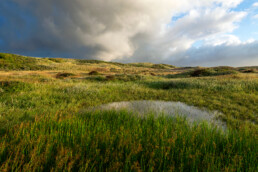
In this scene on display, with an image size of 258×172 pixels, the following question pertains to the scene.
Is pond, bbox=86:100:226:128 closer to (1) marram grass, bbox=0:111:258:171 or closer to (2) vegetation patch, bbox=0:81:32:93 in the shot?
(1) marram grass, bbox=0:111:258:171

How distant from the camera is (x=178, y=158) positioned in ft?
9.32

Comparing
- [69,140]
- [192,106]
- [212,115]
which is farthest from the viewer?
[192,106]

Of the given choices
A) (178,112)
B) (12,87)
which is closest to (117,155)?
(178,112)

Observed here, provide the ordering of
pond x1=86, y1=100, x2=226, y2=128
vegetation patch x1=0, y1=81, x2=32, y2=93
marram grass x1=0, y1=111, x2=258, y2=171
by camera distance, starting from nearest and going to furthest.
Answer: marram grass x1=0, y1=111, x2=258, y2=171 < pond x1=86, y1=100, x2=226, y2=128 < vegetation patch x1=0, y1=81, x2=32, y2=93

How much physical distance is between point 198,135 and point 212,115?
4.01 metres

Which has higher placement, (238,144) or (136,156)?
(136,156)

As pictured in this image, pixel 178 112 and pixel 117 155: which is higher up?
pixel 117 155

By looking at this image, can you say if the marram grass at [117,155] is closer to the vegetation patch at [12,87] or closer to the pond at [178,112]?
the pond at [178,112]

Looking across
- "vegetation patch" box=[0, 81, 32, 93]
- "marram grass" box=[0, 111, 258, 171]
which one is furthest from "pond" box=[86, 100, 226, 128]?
"vegetation patch" box=[0, 81, 32, 93]

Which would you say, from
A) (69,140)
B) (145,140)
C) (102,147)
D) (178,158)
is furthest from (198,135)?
(69,140)

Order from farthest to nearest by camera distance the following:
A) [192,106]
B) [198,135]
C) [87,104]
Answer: [192,106]
[87,104]
[198,135]

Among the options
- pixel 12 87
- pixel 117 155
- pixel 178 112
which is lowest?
pixel 178 112

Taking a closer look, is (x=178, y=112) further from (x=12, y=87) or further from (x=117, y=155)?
(x=12, y=87)

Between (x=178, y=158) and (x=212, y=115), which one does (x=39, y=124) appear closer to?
(x=178, y=158)
